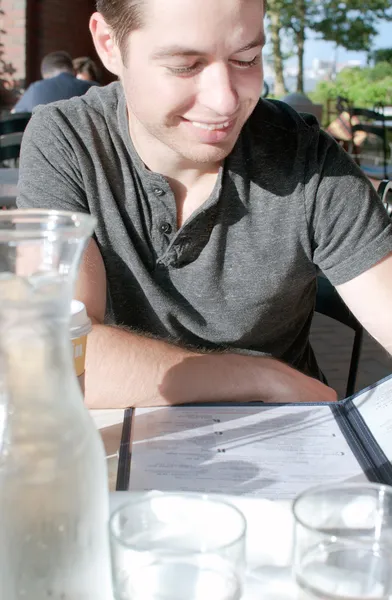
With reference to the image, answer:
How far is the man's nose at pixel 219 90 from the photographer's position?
1295 millimetres

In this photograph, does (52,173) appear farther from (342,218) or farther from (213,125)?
(342,218)

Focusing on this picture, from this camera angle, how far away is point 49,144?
5.08 feet

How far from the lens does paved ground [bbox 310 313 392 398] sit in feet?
11.9

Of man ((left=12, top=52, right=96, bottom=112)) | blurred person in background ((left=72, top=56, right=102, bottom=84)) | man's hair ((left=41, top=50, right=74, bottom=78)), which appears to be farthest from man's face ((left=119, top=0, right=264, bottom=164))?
blurred person in background ((left=72, top=56, right=102, bottom=84))

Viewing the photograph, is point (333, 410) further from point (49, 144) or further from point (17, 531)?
point (49, 144)

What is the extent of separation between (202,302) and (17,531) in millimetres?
1069

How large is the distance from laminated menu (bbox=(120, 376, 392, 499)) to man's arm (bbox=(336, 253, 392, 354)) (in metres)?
0.35

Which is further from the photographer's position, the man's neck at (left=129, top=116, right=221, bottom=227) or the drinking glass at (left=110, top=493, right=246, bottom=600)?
the man's neck at (left=129, top=116, right=221, bottom=227)

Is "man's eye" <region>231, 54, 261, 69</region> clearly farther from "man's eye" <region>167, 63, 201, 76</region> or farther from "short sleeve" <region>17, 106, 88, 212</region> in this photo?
"short sleeve" <region>17, 106, 88, 212</region>

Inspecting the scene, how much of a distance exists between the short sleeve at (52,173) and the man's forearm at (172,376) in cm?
34

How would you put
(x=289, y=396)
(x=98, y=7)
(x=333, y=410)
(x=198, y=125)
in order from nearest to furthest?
(x=333, y=410) → (x=289, y=396) → (x=198, y=125) → (x=98, y=7)

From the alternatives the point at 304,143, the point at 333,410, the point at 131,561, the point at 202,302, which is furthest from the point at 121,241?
the point at 131,561

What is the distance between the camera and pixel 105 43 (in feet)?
5.09

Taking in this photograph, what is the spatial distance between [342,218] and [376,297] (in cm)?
18
